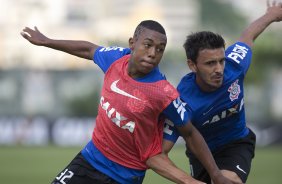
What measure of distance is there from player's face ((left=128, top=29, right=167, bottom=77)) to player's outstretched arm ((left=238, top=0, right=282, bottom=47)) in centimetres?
200

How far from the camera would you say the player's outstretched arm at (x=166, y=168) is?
8.20 metres

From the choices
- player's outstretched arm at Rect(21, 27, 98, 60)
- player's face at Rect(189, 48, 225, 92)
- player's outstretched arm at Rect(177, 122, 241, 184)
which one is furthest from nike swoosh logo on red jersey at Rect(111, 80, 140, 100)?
player's face at Rect(189, 48, 225, 92)

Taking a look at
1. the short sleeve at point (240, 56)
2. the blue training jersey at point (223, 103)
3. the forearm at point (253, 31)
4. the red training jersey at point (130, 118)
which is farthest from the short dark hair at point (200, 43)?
the forearm at point (253, 31)

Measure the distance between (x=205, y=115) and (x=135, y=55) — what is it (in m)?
1.21

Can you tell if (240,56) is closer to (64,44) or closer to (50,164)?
(64,44)

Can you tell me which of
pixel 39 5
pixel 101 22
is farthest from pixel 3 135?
pixel 101 22

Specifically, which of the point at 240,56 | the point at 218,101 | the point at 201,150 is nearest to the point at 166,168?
the point at 201,150

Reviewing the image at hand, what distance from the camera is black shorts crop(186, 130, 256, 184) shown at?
905cm

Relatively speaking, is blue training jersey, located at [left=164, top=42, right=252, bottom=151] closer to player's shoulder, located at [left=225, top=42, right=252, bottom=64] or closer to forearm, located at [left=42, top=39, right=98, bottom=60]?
player's shoulder, located at [left=225, top=42, right=252, bottom=64]

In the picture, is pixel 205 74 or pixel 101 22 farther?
pixel 101 22

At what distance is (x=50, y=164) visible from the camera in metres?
21.2

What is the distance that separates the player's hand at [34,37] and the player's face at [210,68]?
176 centimetres

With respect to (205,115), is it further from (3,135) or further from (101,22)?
(101,22)

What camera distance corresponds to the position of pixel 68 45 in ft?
30.1
